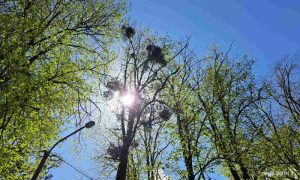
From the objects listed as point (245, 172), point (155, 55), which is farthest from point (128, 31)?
point (245, 172)

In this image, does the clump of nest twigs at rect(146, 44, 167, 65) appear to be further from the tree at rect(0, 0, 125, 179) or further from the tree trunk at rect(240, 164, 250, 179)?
the tree trunk at rect(240, 164, 250, 179)

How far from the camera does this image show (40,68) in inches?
675

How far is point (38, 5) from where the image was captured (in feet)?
55.6

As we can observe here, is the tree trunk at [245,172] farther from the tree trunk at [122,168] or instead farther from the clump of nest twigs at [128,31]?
the clump of nest twigs at [128,31]

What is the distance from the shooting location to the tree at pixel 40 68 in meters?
13.5

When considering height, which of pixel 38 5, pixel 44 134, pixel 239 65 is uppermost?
pixel 239 65

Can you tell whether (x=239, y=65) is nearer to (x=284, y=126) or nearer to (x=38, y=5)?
(x=284, y=126)

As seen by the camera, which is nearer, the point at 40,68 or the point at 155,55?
the point at 40,68

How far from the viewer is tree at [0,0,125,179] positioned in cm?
1347

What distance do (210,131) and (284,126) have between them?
230 inches

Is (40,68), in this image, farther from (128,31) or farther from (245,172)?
(245,172)

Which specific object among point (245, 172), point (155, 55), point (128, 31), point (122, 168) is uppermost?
point (128, 31)

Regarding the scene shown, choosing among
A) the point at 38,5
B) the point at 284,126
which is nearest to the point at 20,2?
the point at 38,5

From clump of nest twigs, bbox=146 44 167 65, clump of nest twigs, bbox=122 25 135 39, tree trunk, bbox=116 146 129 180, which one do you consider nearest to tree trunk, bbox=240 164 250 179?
tree trunk, bbox=116 146 129 180
